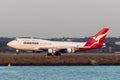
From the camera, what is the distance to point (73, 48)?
123 m

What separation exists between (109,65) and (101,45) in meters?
38.7

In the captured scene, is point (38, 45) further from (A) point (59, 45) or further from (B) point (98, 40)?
(B) point (98, 40)

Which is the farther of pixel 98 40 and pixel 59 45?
pixel 59 45

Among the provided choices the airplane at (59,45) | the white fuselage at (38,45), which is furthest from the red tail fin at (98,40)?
the white fuselage at (38,45)

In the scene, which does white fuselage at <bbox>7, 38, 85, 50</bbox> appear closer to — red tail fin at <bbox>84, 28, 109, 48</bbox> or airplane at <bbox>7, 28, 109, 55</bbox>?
airplane at <bbox>7, 28, 109, 55</bbox>

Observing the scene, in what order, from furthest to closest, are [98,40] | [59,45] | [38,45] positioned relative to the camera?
[59,45]
[98,40]
[38,45]

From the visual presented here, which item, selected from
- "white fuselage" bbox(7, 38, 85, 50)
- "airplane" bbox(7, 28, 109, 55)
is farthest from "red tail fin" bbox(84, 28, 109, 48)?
"white fuselage" bbox(7, 38, 85, 50)

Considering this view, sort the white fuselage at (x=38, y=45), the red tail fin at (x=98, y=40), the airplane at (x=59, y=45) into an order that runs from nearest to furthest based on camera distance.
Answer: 1. the airplane at (x=59, y=45)
2. the white fuselage at (x=38, y=45)
3. the red tail fin at (x=98, y=40)

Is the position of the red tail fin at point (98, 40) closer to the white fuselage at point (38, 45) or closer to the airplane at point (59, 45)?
the airplane at point (59, 45)

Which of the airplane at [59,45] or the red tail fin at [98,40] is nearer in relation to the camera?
the airplane at [59,45]

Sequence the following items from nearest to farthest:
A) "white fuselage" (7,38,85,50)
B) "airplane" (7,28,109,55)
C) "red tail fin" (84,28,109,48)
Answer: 1. "airplane" (7,28,109,55)
2. "white fuselage" (7,38,85,50)
3. "red tail fin" (84,28,109,48)

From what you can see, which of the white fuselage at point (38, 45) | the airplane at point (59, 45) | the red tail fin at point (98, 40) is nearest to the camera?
the airplane at point (59, 45)

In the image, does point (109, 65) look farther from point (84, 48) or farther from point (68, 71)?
point (84, 48)

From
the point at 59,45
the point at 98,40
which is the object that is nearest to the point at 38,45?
the point at 59,45
